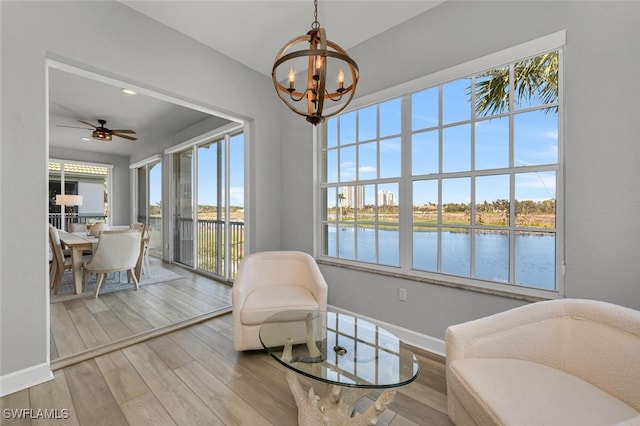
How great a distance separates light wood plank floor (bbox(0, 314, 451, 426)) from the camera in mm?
→ 1559

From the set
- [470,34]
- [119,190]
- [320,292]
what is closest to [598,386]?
[320,292]

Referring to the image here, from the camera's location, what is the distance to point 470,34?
2133 millimetres

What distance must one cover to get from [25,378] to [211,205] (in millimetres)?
3272

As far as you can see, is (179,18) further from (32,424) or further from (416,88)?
(32,424)

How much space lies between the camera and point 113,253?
362 centimetres

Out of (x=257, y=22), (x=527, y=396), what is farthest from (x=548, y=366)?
(x=257, y=22)

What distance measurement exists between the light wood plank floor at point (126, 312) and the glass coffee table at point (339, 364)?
1725 mm

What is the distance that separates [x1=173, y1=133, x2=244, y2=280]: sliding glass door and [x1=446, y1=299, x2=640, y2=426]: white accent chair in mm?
3563

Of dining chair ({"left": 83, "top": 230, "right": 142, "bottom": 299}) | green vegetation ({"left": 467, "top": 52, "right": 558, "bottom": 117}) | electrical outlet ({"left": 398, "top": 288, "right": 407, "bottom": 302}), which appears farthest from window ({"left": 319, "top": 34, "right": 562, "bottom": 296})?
dining chair ({"left": 83, "top": 230, "right": 142, "bottom": 299})

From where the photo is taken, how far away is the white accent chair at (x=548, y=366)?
105 cm

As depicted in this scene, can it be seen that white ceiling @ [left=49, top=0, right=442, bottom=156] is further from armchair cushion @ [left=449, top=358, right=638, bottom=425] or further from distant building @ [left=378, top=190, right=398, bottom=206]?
armchair cushion @ [left=449, top=358, right=638, bottom=425]

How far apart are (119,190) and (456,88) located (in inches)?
334

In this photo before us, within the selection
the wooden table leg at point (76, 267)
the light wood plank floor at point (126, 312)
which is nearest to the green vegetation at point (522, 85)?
the light wood plank floor at point (126, 312)

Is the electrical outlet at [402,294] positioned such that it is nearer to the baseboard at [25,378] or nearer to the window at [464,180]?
the window at [464,180]
